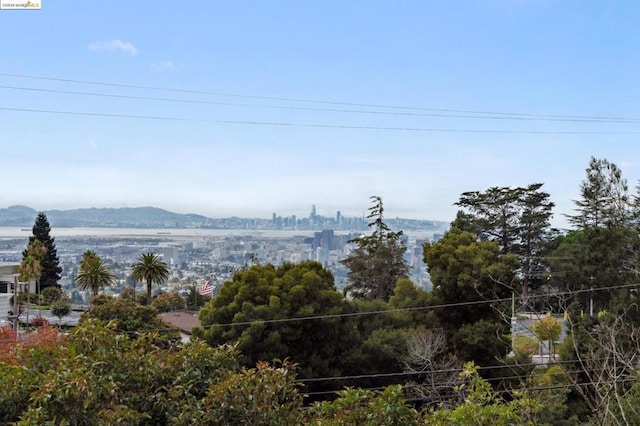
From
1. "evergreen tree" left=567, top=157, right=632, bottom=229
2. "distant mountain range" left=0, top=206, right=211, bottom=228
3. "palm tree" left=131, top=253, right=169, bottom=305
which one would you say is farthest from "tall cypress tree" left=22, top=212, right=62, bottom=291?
"evergreen tree" left=567, top=157, right=632, bottom=229

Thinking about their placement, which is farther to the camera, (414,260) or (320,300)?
(414,260)

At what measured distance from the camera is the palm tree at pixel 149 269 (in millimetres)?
20797

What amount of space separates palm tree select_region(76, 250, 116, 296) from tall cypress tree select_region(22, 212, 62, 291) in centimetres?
676

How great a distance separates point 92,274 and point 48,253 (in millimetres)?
7988

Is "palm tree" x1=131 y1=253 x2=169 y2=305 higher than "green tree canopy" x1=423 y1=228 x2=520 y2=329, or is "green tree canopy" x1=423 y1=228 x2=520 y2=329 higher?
"green tree canopy" x1=423 y1=228 x2=520 y2=329

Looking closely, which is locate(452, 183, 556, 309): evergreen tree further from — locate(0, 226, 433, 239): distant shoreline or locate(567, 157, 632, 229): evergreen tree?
locate(0, 226, 433, 239): distant shoreline

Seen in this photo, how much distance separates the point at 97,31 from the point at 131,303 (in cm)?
884

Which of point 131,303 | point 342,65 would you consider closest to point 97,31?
point 342,65

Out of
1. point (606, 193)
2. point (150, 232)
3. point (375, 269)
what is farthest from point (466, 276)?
point (150, 232)

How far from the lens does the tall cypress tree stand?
27453 millimetres

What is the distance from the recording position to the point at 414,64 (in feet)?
37.8

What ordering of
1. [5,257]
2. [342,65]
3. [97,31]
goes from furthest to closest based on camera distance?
[5,257] < [342,65] < [97,31]

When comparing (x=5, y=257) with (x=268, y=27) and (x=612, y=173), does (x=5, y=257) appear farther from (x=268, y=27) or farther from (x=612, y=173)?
(x=612, y=173)

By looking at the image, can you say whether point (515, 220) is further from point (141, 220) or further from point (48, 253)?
point (141, 220)
